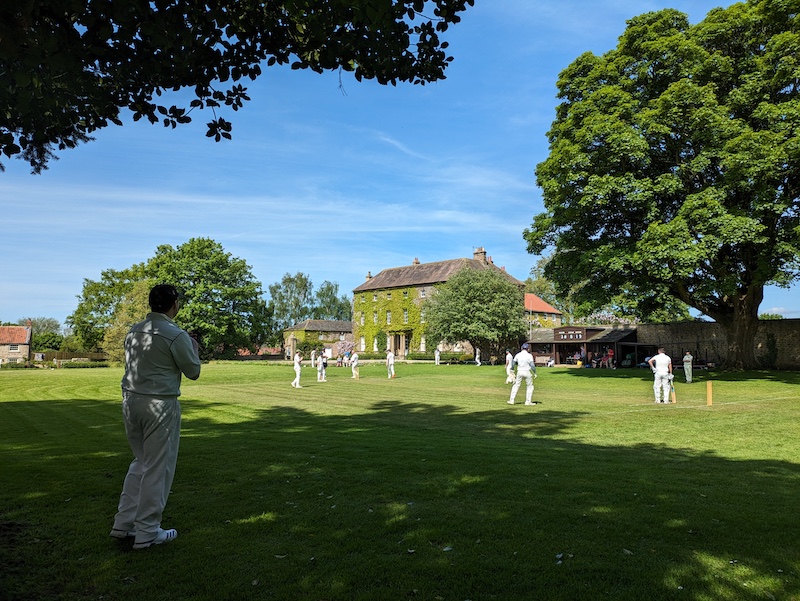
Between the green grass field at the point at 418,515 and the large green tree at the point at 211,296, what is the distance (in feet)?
171

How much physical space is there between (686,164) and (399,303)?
5007 cm

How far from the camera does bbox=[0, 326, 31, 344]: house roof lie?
87.1 meters

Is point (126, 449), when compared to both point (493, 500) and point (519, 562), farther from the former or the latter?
point (519, 562)

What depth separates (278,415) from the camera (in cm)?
1533

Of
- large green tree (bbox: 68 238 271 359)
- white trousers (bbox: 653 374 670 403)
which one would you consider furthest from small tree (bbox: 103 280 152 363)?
white trousers (bbox: 653 374 670 403)

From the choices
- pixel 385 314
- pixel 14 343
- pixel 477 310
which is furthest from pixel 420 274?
pixel 14 343

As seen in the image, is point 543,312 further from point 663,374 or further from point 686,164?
point 663,374

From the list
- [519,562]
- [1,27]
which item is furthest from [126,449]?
[519,562]

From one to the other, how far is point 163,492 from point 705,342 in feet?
136

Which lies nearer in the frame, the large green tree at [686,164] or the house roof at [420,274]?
the large green tree at [686,164]

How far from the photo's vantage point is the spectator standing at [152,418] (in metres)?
4.61

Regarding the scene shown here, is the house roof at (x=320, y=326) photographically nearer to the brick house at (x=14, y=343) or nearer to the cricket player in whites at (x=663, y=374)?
the brick house at (x=14, y=343)

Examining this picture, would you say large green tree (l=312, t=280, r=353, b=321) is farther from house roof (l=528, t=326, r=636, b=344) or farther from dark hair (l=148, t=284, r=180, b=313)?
dark hair (l=148, t=284, r=180, b=313)

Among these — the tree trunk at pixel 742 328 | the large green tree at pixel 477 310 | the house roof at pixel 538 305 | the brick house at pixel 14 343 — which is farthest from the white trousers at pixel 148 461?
the brick house at pixel 14 343
